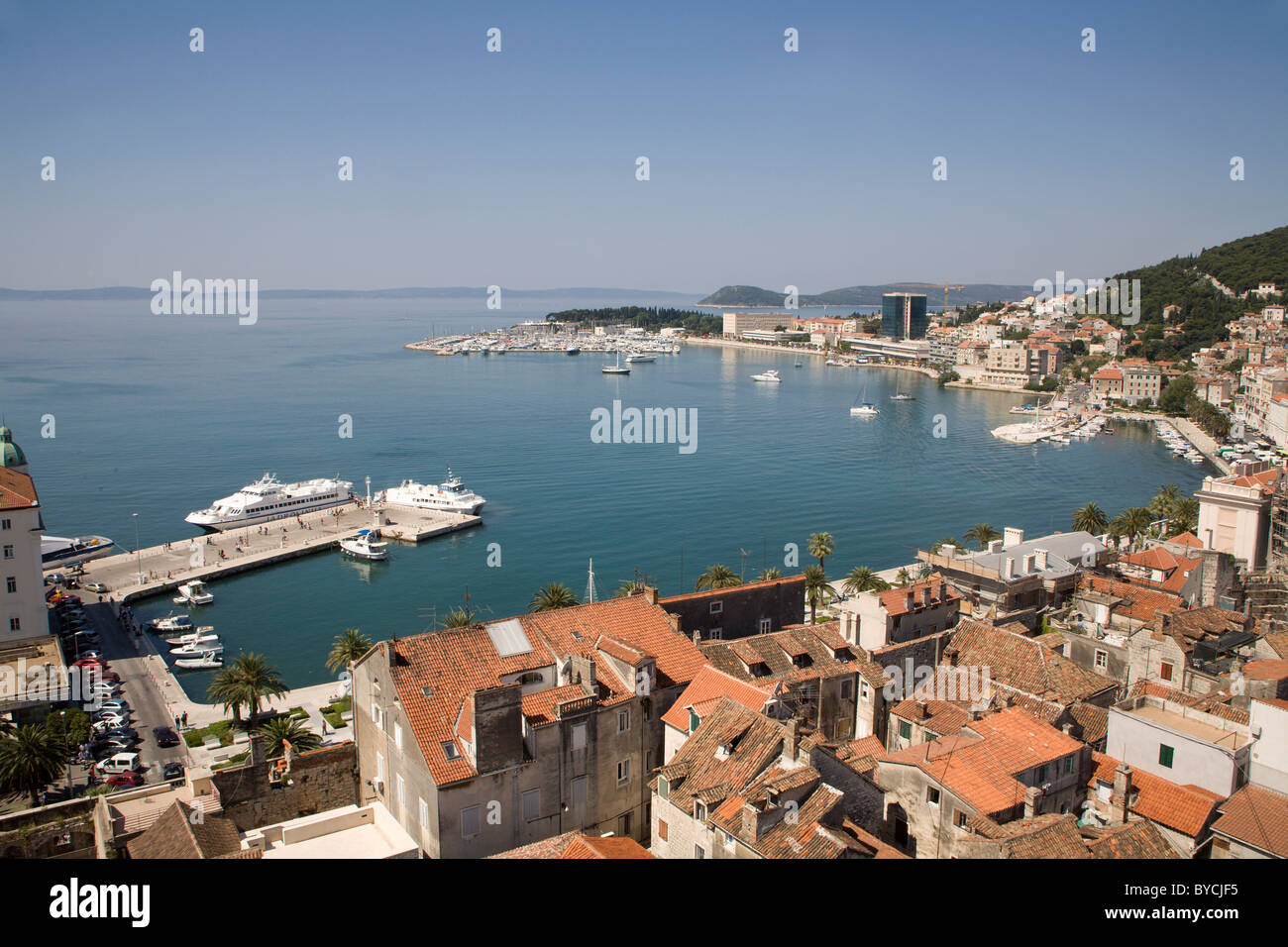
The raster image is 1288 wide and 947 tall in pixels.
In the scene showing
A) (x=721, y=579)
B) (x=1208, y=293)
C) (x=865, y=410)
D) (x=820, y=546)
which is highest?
(x=1208, y=293)

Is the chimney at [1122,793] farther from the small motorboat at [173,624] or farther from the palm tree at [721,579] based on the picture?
the small motorboat at [173,624]

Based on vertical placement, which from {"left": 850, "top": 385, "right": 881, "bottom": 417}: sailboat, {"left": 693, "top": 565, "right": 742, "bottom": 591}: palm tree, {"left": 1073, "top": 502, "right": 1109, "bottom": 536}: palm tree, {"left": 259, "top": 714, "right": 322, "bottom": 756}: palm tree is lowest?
{"left": 259, "top": 714, "right": 322, "bottom": 756}: palm tree

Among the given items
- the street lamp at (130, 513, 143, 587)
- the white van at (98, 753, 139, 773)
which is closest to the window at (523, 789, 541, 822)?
the white van at (98, 753, 139, 773)

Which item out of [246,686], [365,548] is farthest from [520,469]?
[246,686]

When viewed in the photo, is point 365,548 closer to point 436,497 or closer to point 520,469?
point 436,497

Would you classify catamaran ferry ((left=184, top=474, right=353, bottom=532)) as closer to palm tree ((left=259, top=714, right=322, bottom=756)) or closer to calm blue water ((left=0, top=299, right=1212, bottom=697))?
calm blue water ((left=0, top=299, right=1212, bottom=697))

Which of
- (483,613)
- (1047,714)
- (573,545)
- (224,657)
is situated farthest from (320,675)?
(1047,714)

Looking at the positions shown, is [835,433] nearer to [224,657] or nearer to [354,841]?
[224,657]
